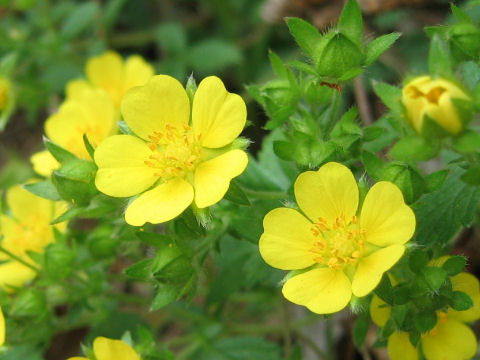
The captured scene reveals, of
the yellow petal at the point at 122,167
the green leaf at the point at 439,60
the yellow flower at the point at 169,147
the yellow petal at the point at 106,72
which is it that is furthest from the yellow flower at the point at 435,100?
the yellow petal at the point at 106,72

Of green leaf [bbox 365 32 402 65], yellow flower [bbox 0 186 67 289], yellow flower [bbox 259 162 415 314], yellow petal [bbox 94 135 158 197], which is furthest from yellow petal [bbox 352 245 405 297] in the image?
yellow flower [bbox 0 186 67 289]

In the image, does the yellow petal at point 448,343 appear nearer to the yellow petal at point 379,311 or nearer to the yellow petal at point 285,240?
the yellow petal at point 379,311

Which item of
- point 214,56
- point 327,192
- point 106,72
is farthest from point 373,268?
point 214,56

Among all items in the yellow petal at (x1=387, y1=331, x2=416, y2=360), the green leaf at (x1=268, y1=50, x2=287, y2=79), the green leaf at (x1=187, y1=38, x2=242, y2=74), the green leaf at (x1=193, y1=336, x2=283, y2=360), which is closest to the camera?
the yellow petal at (x1=387, y1=331, x2=416, y2=360)

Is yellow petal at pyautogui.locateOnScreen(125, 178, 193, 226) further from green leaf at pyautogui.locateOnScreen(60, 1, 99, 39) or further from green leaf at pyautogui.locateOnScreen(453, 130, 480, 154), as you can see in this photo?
green leaf at pyautogui.locateOnScreen(60, 1, 99, 39)

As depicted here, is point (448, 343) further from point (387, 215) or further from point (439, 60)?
point (439, 60)

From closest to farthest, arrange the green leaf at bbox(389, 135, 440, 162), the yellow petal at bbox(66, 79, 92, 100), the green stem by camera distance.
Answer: the green leaf at bbox(389, 135, 440, 162), the green stem, the yellow petal at bbox(66, 79, 92, 100)

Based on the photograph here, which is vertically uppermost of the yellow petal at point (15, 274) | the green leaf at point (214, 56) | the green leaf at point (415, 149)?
the green leaf at point (415, 149)
